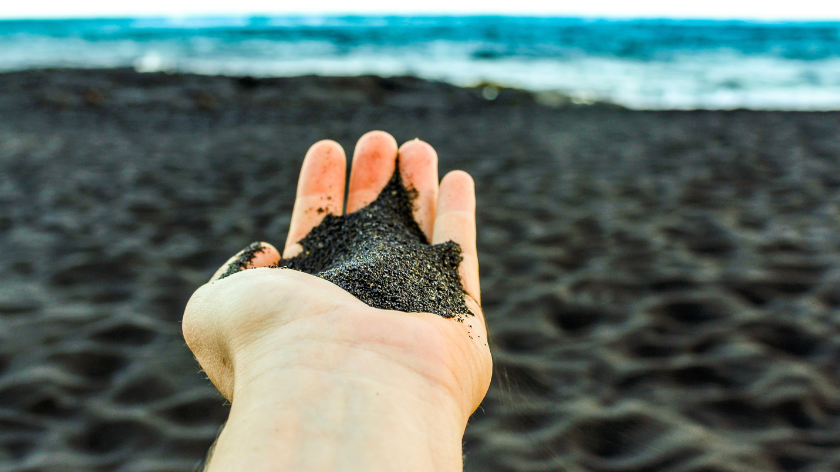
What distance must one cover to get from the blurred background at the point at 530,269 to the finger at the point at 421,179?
0.84 metres

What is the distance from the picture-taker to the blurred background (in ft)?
6.94

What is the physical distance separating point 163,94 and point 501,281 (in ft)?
29.8

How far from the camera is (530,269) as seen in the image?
3467mm

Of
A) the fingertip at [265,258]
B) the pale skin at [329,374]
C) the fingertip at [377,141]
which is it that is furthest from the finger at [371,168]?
the pale skin at [329,374]

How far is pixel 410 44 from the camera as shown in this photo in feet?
75.8

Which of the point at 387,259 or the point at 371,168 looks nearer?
the point at 387,259

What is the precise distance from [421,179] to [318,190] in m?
0.55

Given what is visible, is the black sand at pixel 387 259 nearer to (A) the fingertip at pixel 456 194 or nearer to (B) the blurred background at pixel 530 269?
(A) the fingertip at pixel 456 194

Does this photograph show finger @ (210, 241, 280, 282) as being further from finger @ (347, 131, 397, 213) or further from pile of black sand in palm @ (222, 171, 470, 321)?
finger @ (347, 131, 397, 213)

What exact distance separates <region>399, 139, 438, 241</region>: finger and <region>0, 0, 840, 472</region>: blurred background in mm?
842

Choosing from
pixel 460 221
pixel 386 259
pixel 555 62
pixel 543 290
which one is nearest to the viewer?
pixel 386 259

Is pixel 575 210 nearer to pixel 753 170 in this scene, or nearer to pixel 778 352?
pixel 778 352

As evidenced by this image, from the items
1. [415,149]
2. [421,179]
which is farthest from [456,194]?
[415,149]

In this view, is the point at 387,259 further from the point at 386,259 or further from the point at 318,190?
the point at 318,190
